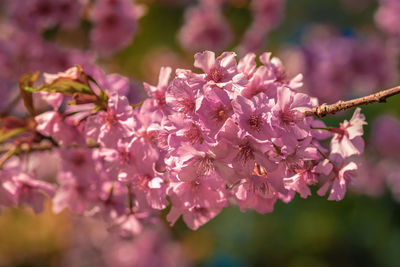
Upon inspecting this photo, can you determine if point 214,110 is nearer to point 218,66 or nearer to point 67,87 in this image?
point 218,66

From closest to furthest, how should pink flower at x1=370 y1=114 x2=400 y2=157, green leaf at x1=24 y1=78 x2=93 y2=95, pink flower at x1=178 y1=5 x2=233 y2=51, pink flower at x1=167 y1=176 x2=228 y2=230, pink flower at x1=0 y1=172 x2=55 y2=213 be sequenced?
pink flower at x1=167 y1=176 x2=228 y2=230 < green leaf at x1=24 y1=78 x2=93 y2=95 < pink flower at x1=0 y1=172 x2=55 y2=213 < pink flower at x1=178 y1=5 x2=233 y2=51 < pink flower at x1=370 y1=114 x2=400 y2=157

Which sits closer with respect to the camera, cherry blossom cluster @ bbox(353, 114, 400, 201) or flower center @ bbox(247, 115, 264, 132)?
flower center @ bbox(247, 115, 264, 132)

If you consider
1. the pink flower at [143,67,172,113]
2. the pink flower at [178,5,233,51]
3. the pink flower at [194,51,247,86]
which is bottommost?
the pink flower at [178,5,233,51]

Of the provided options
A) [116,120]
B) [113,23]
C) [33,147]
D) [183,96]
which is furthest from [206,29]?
[183,96]

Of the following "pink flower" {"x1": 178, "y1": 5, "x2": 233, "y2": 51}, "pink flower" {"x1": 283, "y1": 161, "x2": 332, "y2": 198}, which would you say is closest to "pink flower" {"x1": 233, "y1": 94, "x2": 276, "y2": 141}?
"pink flower" {"x1": 283, "y1": 161, "x2": 332, "y2": 198}

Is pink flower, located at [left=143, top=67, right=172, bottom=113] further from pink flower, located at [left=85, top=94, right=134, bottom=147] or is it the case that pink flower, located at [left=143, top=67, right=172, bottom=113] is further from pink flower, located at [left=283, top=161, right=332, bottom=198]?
pink flower, located at [left=283, top=161, right=332, bottom=198]
